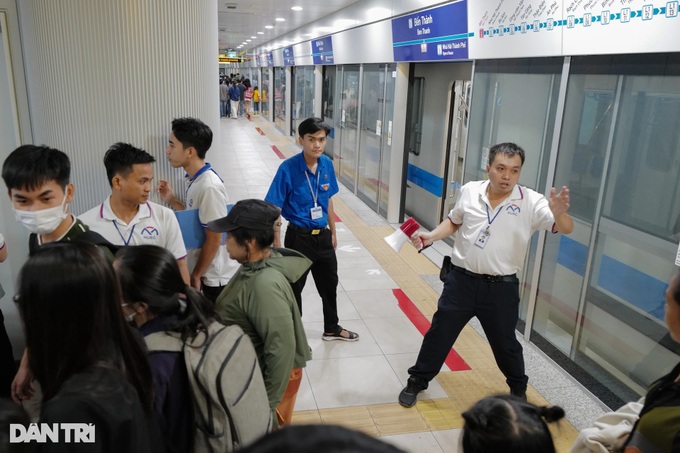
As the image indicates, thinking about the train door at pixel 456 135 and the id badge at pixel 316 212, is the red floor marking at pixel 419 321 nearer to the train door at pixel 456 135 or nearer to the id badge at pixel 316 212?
the id badge at pixel 316 212

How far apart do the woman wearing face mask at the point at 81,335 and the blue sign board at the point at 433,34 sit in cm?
478

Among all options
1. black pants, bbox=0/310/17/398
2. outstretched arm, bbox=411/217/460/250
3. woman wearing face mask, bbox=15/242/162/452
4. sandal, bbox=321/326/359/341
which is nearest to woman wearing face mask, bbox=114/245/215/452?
woman wearing face mask, bbox=15/242/162/452

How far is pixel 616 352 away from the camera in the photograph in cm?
376

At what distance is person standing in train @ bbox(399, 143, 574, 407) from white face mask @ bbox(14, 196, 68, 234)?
210cm

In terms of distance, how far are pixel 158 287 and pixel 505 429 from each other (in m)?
1.08

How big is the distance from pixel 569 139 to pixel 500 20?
4.24ft

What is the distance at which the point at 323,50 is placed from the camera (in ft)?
37.6

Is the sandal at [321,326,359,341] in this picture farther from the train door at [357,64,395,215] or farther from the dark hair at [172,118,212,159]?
the train door at [357,64,395,215]

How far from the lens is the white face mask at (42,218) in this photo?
2.16m

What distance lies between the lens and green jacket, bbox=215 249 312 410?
2.07 m

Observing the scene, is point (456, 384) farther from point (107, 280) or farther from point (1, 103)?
point (1, 103)

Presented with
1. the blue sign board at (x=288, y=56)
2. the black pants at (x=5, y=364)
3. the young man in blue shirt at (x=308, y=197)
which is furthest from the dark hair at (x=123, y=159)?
the blue sign board at (x=288, y=56)

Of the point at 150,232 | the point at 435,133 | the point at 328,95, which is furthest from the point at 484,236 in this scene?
the point at 328,95

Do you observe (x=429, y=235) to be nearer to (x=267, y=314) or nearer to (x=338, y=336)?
(x=338, y=336)
